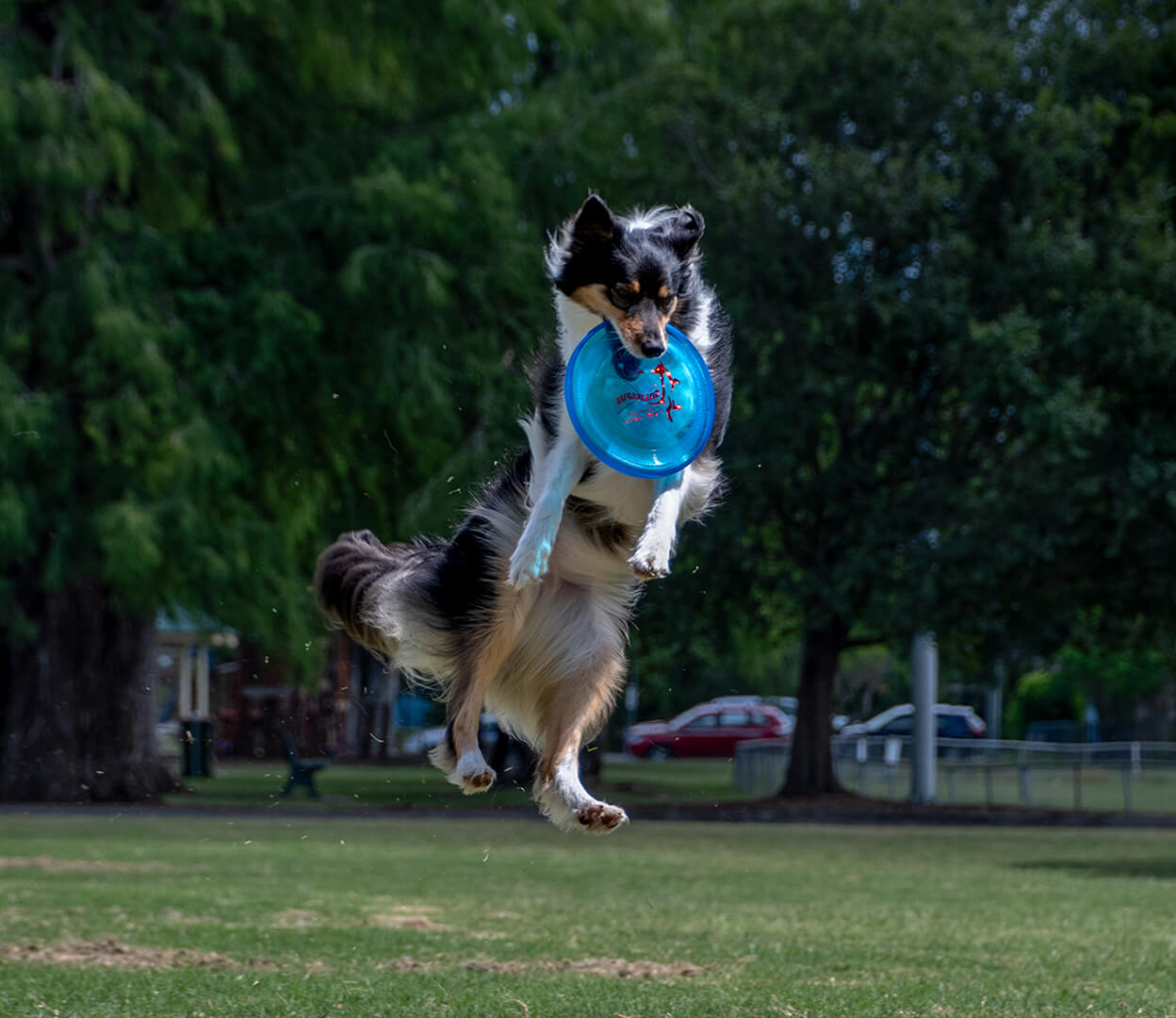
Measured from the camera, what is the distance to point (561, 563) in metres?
6.88

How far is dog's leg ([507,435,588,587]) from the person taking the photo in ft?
19.7

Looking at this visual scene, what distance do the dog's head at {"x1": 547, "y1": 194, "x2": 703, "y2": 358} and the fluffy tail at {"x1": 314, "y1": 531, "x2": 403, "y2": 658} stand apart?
1740 mm

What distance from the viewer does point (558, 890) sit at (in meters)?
15.0

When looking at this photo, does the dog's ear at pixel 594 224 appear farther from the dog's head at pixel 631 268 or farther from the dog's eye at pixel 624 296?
the dog's eye at pixel 624 296

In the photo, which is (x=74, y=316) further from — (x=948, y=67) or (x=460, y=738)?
(x=460, y=738)

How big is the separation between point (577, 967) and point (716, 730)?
39932 mm

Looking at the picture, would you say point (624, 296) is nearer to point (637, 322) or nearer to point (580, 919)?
point (637, 322)

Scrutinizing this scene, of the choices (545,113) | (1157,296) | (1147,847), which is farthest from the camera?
(545,113)

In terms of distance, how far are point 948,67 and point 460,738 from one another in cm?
2027

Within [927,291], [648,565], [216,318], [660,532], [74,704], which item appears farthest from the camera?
[74,704]

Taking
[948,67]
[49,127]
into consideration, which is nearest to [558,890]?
→ [49,127]

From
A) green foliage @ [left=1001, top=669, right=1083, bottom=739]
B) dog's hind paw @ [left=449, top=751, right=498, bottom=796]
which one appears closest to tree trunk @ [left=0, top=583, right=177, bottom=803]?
dog's hind paw @ [left=449, top=751, right=498, bottom=796]

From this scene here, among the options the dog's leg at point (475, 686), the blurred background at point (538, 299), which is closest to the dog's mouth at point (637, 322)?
the dog's leg at point (475, 686)

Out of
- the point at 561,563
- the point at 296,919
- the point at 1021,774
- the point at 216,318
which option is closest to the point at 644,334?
the point at 561,563
